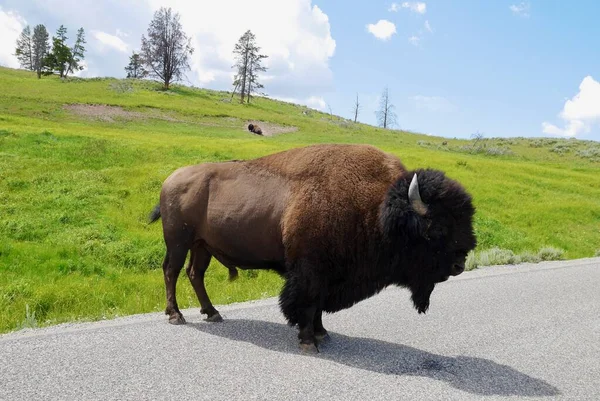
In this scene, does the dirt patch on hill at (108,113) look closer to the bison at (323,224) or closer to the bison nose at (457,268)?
the bison at (323,224)

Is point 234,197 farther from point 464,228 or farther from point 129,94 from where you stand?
point 129,94

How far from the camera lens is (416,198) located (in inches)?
193

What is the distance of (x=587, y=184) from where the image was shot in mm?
29281

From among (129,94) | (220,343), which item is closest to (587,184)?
(220,343)

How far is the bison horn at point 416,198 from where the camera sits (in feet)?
16.1

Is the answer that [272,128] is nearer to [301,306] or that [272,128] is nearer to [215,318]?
[215,318]

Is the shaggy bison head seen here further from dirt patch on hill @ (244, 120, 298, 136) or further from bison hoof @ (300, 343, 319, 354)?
dirt patch on hill @ (244, 120, 298, 136)

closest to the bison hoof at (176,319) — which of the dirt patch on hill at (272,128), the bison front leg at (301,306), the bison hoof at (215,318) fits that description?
the bison hoof at (215,318)

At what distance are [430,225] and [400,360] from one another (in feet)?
4.29

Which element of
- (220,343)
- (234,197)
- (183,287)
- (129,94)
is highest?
(129,94)

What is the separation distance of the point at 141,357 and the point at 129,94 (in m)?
52.6

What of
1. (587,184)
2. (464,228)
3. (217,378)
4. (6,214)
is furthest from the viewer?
(587,184)

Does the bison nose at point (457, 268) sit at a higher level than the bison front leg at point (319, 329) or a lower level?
higher

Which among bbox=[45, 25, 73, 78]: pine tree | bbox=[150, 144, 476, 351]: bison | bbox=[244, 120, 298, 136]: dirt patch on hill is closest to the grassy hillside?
bbox=[150, 144, 476, 351]: bison
